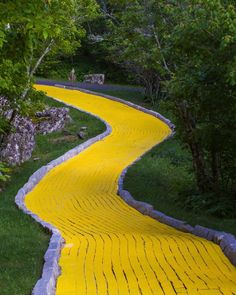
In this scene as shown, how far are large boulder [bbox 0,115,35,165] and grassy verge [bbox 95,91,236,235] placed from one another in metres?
4.91

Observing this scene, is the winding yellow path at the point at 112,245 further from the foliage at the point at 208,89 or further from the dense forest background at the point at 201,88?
the foliage at the point at 208,89

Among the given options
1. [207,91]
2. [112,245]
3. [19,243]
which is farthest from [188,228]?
[207,91]

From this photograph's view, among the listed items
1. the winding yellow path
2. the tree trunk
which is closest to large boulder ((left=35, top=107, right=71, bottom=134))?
the winding yellow path

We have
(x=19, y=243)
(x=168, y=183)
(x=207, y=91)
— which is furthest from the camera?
(x=168, y=183)

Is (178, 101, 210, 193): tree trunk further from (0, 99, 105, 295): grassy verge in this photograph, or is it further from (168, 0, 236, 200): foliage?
(0, 99, 105, 295): grassy verge

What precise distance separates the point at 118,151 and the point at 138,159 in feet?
6.91

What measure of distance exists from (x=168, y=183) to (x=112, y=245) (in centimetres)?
835

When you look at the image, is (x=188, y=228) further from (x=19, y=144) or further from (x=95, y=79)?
(x=95, y=79)

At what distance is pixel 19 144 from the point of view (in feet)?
76.5

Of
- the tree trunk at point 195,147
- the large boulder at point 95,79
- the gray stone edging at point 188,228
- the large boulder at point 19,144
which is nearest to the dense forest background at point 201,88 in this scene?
the tree trunk at point 195,147

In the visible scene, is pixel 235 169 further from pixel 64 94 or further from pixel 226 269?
pixel 64 94

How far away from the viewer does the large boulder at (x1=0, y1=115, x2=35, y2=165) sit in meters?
21.9

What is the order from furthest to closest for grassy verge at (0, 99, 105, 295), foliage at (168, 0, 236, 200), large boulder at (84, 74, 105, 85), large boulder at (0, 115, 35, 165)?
large boulder at (84, 74, 105, 85) < large boulder at (0, 115, 35, 165) < foliage at (168, 0, 236, 200) < grassy verge at (0, 99, 105, 295)

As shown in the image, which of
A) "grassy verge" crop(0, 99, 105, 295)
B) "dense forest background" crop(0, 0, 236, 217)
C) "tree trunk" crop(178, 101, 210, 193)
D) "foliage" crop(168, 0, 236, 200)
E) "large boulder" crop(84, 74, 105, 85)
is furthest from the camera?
"large boulder" crop(84, 74, 105, 85)
